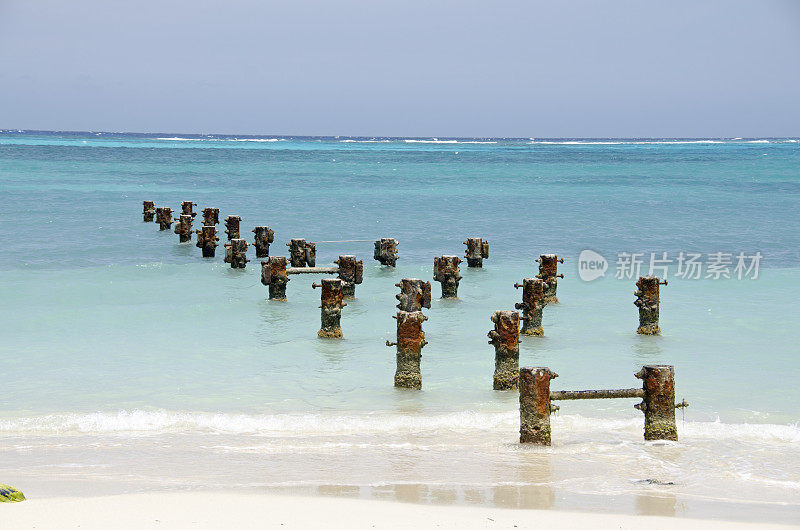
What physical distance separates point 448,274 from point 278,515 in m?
11.9

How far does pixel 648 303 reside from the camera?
15961 mm

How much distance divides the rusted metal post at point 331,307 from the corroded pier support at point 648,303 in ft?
16.5

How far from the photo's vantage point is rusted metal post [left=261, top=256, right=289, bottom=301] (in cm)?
1911

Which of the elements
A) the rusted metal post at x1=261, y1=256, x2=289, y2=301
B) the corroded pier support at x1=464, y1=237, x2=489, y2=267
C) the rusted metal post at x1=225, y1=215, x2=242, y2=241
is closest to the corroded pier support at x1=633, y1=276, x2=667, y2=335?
the rusted metal post at x1=261, y1=256, x2=289, y2=301

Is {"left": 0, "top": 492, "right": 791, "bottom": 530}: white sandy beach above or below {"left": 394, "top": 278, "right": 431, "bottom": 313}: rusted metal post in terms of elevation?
below

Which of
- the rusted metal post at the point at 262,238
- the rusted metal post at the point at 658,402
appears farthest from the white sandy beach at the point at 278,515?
the rusted metal post at the point at 262,238

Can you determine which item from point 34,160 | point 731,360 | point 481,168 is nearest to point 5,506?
point 731,360

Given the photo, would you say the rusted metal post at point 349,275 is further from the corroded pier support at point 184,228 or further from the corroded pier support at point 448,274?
the corroded pier support at point 184,228

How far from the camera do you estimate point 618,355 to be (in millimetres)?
14828

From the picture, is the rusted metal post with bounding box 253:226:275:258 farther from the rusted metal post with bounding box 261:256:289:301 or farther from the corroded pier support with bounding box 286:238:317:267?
the rusted metal post with bounding box 261:256:289:301

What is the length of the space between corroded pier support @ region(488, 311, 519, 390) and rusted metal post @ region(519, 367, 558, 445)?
7.95 feet

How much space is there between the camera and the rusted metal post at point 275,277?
19.1m

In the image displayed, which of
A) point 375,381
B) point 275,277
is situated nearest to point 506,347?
point 375,381

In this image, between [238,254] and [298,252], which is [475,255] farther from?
[238,254]
